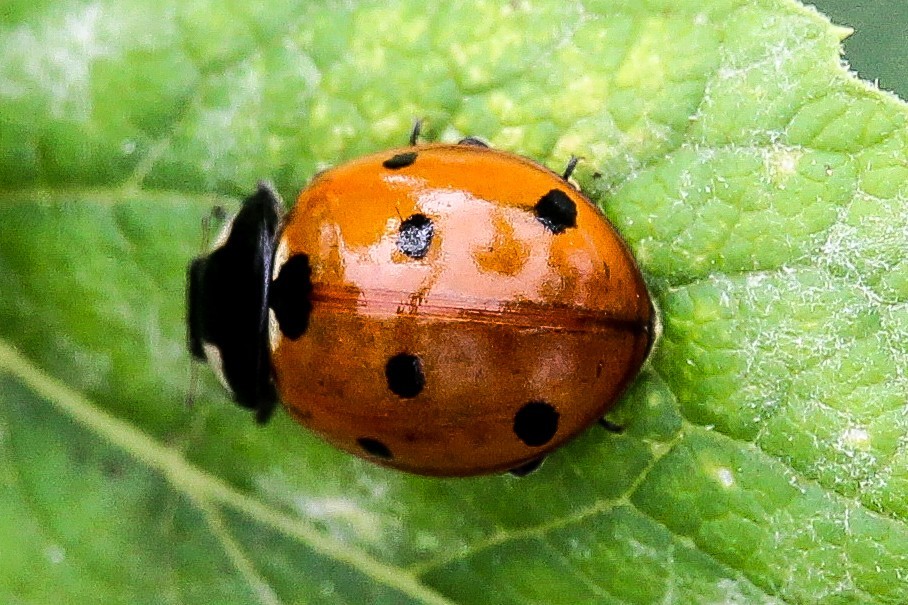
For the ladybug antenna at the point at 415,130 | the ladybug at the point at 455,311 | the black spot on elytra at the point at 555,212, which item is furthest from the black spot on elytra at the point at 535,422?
the ladybug antenna at the point at 415,130

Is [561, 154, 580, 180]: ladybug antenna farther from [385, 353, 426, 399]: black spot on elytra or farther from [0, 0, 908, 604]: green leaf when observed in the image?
[385, 353, 426, 399]: black spot on elytra

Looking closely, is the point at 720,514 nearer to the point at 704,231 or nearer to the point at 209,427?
the point at 704,231

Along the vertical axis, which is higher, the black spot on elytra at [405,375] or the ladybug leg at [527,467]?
the black spot on elytra at [405,375]

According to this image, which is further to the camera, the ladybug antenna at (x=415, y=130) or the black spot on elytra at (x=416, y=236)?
the ladybug antenna at (x=415, y=130)

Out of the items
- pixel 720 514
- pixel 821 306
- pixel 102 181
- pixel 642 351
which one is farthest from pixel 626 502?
pixel 102 181

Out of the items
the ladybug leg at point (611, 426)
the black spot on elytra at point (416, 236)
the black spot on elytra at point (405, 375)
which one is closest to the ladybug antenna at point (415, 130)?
the black spot on elytra at point (416, 236)

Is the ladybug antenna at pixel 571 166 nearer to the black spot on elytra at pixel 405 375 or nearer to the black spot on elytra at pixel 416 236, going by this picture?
the black spot on elytra at pixel 416 236

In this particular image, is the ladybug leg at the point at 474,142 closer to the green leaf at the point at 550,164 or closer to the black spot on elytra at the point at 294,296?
the green leaf at the point at 550,164

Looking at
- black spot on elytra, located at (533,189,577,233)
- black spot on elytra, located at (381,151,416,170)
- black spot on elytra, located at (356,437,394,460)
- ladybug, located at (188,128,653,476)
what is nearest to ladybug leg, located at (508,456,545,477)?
ladybug, located at (188,128,653,476)

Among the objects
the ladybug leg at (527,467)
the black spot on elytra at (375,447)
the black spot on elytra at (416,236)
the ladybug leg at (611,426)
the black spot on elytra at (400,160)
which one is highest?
the black spot on elytra at (400,160)
